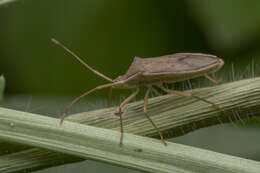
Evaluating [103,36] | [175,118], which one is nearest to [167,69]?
[175,118]

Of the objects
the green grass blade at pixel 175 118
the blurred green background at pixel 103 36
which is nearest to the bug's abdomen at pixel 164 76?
the green grass blade at pixel 175 118

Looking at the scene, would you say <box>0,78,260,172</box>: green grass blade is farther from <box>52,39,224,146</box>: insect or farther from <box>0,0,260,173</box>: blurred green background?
<box>0,0,260,173</box>: blurred green background

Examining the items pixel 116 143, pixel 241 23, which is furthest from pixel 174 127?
pixel 241 23

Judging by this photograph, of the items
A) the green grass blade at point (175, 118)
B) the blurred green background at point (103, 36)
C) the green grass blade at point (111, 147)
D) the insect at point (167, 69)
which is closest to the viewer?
the green grass blade at point (111, 147)

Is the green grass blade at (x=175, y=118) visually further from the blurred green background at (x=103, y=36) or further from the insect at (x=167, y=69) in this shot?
the blurred green background at (x=103, y=36)

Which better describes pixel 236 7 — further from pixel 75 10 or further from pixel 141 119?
pixel 141 119

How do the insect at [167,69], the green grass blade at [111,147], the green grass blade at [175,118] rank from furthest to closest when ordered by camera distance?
the insect at [167,69] → the green grass blade at [175,118] → the green grass blade at [111,147]

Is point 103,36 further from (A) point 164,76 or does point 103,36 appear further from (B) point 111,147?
(B) point 111,147

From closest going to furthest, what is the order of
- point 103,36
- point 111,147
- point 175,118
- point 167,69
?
point 111,147, point 175,118, point 167,69, point 103,36

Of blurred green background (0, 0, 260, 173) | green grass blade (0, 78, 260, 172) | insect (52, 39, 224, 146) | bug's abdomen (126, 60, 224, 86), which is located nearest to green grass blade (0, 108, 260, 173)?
green grass blade (0, 78, 260, 172)
